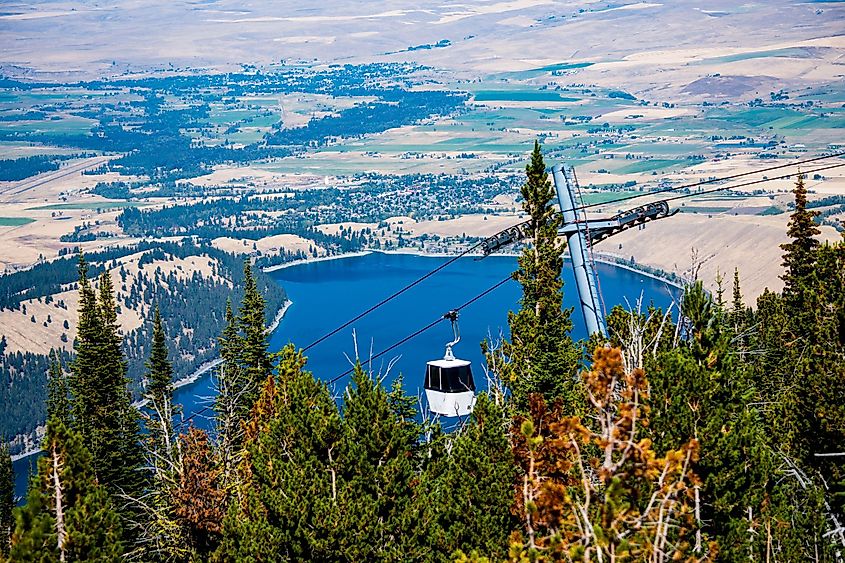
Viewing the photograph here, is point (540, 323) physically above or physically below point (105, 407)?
above

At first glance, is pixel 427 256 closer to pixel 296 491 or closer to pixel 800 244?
pixel 800 244

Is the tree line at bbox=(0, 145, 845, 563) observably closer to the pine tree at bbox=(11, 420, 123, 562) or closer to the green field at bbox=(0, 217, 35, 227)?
the pine tree at bbox=(11, 420, 123, 562)

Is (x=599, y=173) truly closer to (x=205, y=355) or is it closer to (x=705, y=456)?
(x=205, y=355)

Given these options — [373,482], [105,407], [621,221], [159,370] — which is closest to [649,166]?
[159,370]

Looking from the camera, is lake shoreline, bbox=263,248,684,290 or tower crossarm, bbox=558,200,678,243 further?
lake shoreline, bbox=263,248,684,290

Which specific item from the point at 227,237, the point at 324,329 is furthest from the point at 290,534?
the point at 227,237

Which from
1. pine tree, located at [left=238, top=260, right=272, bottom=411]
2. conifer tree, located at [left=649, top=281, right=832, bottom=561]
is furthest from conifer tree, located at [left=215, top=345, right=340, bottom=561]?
pine tree, located at [left=238, top=260, right=272, bottom=411]

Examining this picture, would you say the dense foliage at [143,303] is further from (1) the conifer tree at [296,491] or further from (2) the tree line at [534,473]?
(1) the conifer tree at [296,491]
